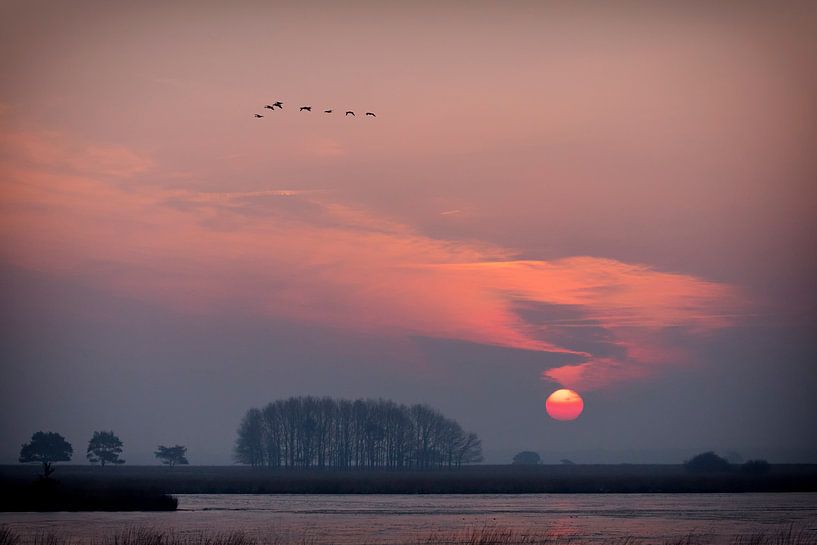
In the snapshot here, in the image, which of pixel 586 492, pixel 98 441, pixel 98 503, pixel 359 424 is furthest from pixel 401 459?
pixel 98 503

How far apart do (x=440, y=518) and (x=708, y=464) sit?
99.4 m

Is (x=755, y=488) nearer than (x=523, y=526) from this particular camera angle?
No

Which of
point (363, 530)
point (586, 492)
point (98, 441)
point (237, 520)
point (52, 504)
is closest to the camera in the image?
point (363, 530)

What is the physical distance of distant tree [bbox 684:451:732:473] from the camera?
13912cm

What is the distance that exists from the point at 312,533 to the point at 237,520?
25.6 ft

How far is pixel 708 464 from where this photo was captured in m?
140

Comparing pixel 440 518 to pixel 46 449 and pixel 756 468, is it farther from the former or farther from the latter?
pixel 46 449

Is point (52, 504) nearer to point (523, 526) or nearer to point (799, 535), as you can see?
point (523, 526)

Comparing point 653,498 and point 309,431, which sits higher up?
point 309,431

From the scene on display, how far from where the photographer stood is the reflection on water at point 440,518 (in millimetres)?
41281

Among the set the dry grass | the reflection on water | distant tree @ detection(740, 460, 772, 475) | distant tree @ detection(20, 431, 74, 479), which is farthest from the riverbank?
distant tree @ detection(20, 431, 74, 479)

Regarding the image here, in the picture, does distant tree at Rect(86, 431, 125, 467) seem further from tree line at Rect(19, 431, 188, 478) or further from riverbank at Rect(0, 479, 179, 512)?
riverbank at Rect(0, 479, 179, 512)

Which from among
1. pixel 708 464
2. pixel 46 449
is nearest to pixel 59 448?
pixel 46 449

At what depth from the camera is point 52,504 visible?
53906mm
